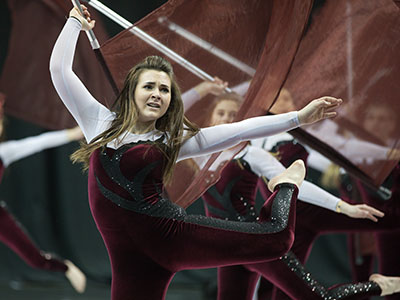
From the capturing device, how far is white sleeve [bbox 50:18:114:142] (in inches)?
77.9

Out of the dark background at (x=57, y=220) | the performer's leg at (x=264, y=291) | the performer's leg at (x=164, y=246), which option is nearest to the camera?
the performer's leg at (x=164, y=246)

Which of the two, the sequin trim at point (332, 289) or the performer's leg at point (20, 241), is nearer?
the sequin trim at point (332, 289)

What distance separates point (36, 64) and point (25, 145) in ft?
1.77

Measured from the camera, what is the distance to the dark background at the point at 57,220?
5.26 m

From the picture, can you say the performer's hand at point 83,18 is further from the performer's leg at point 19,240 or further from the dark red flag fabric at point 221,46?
the performer's leg at point 19,240

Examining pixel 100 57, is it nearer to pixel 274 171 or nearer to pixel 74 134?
pixel 274 171

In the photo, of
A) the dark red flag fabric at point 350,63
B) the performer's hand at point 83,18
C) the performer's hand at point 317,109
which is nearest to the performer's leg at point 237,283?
the dark red flag fabric at point 350,63

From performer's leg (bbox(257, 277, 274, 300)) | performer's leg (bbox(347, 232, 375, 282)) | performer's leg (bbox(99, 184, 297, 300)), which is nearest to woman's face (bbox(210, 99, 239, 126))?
performer's leg (bbox(99, 184, 297, 300))

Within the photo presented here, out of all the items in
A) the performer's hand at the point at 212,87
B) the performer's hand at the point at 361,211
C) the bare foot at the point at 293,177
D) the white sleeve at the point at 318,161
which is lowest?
the performer's hand at the point at 361,211

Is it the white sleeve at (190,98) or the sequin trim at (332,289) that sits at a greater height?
the white sleeve at (190,98)

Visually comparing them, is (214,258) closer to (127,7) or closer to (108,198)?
(108,198)

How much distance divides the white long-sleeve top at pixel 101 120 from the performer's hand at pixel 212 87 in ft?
1.15

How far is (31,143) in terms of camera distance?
395 cm

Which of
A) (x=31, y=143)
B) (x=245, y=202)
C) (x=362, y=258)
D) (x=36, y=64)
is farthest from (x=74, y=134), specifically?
(x=362, y=258)
